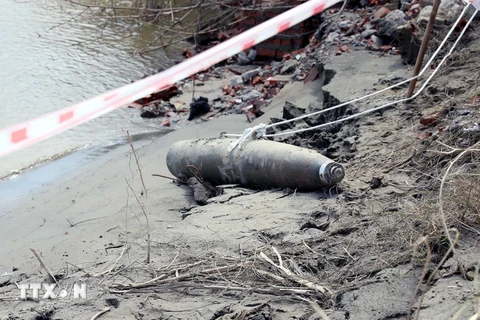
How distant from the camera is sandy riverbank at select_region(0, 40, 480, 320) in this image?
3.28 m

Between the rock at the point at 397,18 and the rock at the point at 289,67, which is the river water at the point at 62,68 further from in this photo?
the rock at the point at 397,18

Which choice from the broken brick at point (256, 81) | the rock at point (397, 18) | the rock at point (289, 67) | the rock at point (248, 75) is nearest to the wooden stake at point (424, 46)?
the rock at point (397, 18)

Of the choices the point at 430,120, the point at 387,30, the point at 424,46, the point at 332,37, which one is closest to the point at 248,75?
the point at 332,37

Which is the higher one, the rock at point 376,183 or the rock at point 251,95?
the rock at point 376,183

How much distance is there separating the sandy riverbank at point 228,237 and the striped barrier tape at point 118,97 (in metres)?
0.84

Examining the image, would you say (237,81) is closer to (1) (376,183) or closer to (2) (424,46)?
(2) (424,46)

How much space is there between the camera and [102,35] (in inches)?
428

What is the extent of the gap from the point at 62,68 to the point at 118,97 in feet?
17.2

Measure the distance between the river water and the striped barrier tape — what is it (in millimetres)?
2442

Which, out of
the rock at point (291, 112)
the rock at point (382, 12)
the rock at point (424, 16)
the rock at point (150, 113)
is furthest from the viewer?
the rock at point (150, 113)

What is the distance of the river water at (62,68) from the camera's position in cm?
769

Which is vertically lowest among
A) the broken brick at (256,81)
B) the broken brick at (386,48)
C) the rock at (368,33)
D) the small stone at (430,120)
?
the broken brick at (256,81)

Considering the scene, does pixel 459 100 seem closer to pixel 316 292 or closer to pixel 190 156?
pixel 190 156

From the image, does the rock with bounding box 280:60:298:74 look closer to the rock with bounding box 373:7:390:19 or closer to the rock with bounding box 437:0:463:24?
the rock with bounding box 373:7:390:19
